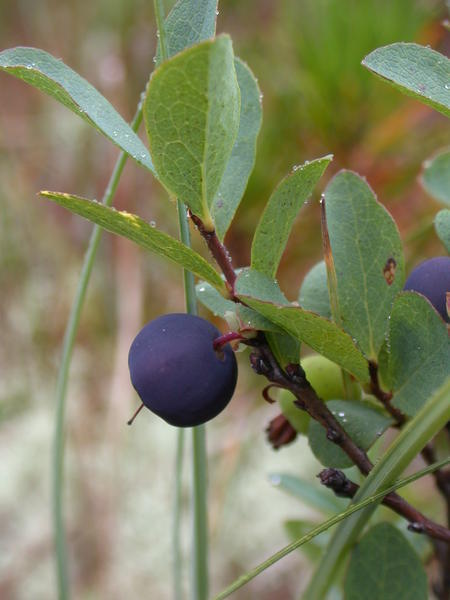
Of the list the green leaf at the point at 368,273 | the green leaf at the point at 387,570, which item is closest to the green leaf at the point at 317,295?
the green leaf at the point at 368,273

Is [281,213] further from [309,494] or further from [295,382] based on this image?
[309,494]

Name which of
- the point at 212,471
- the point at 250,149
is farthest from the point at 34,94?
the point at 250,149

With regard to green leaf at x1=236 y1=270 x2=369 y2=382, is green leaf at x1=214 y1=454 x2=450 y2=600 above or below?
below

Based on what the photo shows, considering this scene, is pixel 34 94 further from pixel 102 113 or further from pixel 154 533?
pixel 102 113

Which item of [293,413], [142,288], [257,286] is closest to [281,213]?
[257,286]

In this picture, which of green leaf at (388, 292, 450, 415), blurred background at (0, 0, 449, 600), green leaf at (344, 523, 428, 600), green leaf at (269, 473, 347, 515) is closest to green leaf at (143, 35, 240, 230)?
green leaf at (388, 292, 450, 415)

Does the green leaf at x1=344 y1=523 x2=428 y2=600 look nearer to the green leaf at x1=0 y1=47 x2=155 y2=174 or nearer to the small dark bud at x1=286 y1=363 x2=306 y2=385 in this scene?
the small dark bud at x1=286 y1=363 x2=306 y2=385
